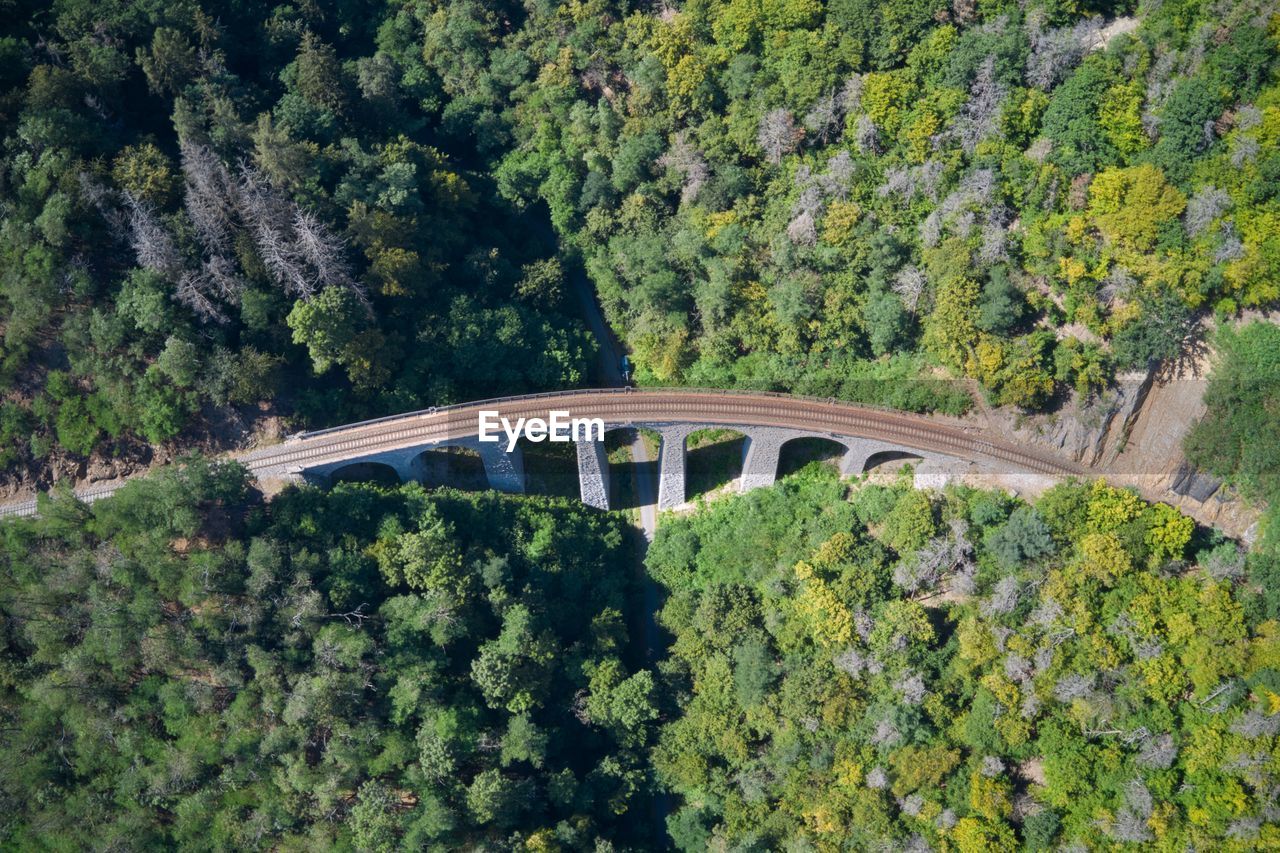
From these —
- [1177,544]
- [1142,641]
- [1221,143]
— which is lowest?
[1142,641]

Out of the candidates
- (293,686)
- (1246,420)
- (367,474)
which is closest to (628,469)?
(367,474)

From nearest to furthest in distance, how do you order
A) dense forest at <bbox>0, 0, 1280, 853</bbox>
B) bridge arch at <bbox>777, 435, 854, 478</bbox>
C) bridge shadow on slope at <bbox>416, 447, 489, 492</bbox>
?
dense forest at <bbox>0, 0, 1280, 853</bbox> < bridge arch at <bbox>777, 435, 854, 478</bbox> < bridge shadow on slope at <bbox>416, 447, 489, 492</bbox>

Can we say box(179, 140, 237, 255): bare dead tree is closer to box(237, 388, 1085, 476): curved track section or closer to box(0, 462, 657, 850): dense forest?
box(237, 388, 1085, 476): curved track section

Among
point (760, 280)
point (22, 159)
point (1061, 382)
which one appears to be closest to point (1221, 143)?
point (1061, 382)

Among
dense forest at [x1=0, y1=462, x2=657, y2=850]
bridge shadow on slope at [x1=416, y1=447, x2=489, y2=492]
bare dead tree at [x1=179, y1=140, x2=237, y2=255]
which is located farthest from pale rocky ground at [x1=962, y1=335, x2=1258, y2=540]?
bare dead tree at [x1=179, y1=140, x2=237, y2=255]

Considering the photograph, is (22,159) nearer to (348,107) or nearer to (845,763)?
(348,107)

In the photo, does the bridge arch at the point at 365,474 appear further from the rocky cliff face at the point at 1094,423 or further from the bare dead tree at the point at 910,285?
the rocky cliff face at the point at 1094,423

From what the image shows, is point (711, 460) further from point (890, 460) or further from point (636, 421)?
point (890, 460)
